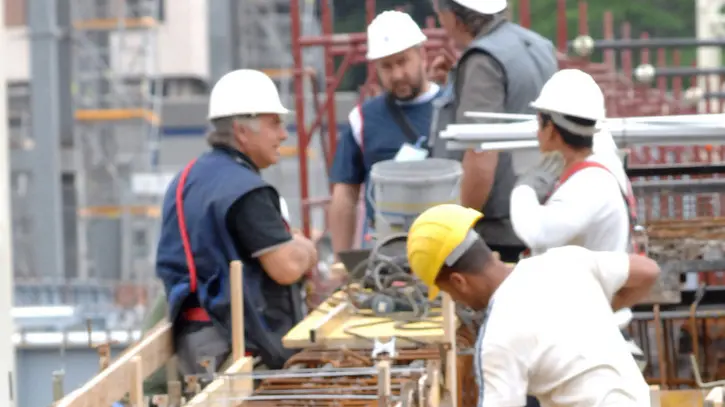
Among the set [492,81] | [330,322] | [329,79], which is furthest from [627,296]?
[329,79]

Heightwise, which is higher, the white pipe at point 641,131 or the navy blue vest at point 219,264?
the white pipe at point 641,131

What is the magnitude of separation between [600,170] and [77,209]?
36426 millimetres

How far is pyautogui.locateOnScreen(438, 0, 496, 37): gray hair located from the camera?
759 cm

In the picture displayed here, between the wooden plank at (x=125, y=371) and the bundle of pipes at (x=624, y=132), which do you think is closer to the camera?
the wooden plank at (x=125, y=371)

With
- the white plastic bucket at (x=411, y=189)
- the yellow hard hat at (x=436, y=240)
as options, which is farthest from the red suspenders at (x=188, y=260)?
the yellow hard hat at (x=436, y=240)

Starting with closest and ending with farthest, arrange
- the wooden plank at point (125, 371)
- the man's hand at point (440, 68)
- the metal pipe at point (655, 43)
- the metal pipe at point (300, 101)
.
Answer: the wooden plank at point (125, 371), the man's hand at point (440, 68), the metal pipe at point (655, 43), the metal pipe at point (300, 101)

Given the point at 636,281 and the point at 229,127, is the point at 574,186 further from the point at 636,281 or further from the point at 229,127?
the point at 229,127

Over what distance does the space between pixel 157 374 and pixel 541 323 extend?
123 inches

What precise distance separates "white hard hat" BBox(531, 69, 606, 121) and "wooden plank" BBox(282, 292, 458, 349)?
0.98 metres

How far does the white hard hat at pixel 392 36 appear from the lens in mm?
8523

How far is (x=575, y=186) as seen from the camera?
6051 millimetres

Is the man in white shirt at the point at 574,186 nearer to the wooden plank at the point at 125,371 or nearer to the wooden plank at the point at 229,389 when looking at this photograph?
the wooden plank at the point at 229,389

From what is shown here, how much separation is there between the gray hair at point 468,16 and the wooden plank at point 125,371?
186cm

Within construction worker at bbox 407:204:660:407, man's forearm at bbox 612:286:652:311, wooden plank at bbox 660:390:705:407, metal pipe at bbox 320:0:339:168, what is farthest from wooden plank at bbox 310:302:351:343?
metal pipe at bbox 320:0:339:168
